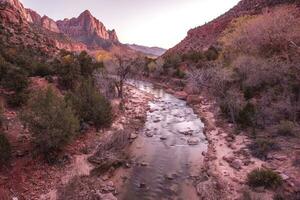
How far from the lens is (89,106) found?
20.9 m

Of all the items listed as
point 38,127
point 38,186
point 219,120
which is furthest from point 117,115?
point 38,186

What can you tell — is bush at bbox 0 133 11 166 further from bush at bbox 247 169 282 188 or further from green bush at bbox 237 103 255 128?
green bush at bbox 237 103 255 128

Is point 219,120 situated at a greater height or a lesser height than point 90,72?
lesser

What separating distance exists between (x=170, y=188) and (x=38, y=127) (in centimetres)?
852

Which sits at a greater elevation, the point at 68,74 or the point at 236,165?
the point at 68,74

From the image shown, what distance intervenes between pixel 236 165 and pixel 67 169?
421 inches

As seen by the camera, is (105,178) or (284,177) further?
(105,178)

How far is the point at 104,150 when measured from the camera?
17.9 meters

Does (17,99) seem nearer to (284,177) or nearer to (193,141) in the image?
(193,141)

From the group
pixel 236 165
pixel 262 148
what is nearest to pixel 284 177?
pixel 236 165

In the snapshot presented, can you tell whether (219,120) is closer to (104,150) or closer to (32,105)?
(104,150)

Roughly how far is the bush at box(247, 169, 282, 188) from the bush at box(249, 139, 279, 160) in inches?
122

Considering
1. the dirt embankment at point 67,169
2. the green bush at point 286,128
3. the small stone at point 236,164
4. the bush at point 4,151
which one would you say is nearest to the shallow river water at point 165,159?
the dirt embankment at point 67,169

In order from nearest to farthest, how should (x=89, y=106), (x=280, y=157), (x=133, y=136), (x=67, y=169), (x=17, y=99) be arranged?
(x=67, y=169) → (x=280, y=157) → (x=89, y=106) → (x=17, y=99) → (x=133, y=136)
